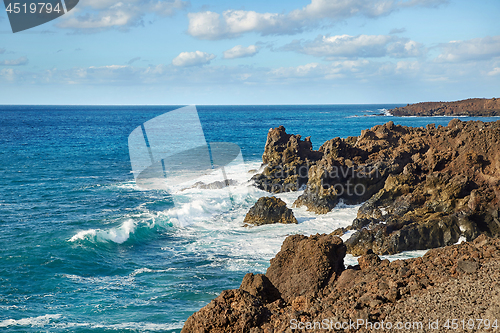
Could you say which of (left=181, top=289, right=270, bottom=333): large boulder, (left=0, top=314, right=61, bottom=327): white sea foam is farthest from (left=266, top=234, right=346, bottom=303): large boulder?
(left=0, top=314, right=61, bottom=327): white sea foam

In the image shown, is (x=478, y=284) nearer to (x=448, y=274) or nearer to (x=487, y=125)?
(x=448, y=274)

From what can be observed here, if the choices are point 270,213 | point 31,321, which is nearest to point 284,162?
point 270,213

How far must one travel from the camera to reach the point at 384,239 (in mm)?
16703

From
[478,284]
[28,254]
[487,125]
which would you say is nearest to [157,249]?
[28,254]

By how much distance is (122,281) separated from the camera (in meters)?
15.4

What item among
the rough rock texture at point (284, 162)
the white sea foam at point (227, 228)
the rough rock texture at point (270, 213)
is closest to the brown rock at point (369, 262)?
the white sea foam at point (227, 228)

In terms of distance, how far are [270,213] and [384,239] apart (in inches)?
260

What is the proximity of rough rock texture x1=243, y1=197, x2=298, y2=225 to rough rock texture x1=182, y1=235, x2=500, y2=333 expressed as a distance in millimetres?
12078

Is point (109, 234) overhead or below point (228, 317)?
below

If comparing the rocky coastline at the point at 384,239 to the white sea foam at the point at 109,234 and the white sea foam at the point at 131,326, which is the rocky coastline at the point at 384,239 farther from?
the white sea foam at the point at 109,234

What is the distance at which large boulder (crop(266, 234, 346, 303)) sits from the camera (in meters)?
9.70

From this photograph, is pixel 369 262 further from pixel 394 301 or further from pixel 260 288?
pixel 260 288

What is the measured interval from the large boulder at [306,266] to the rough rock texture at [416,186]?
6981mm

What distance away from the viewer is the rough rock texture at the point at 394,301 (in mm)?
7066
